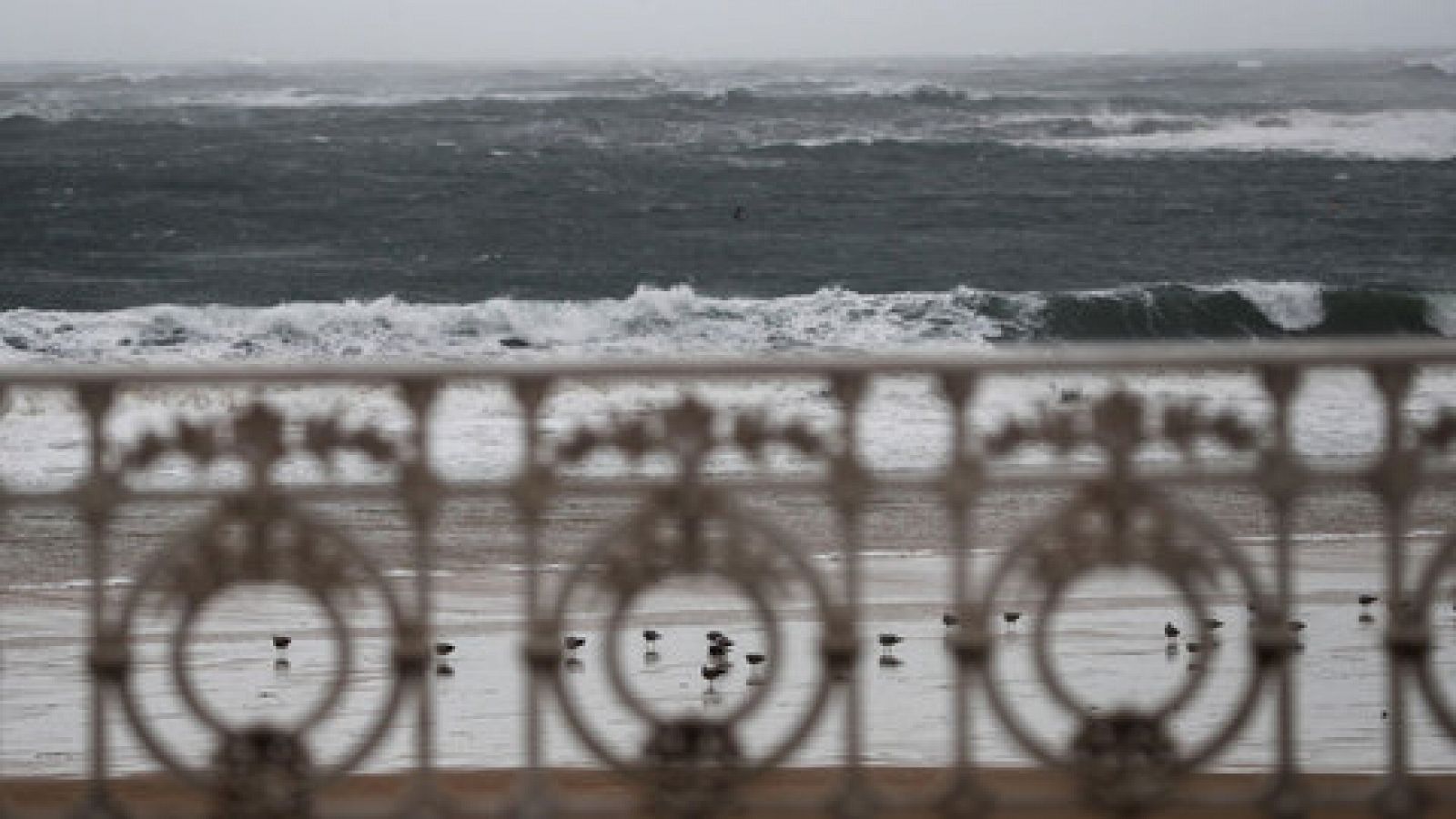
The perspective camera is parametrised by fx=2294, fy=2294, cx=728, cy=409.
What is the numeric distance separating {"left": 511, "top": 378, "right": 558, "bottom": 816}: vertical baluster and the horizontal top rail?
0.04 meters

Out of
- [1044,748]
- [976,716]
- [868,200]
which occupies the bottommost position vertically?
[976,716]

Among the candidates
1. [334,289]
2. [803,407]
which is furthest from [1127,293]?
[803,407]

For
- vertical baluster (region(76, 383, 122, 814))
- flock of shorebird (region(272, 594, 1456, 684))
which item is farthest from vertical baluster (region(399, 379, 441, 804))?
flock of shorebird (region(272, 594, 1456, 684))

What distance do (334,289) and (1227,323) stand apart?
11.7 meters

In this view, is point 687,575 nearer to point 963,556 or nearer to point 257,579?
point 963,556

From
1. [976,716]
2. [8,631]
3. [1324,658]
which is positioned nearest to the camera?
[976,716]

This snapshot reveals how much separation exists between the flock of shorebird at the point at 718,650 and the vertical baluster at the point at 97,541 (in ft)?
14.9

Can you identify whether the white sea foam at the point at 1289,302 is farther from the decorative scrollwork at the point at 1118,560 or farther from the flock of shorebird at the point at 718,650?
the decorative scrollwork at the point at 1118,560

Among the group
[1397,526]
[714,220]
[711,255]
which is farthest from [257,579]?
[714,220]

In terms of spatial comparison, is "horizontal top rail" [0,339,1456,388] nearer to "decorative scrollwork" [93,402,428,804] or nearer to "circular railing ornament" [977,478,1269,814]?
"decorative scrollwork" [93,402,428,804]

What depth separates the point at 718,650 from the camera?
8.16 m

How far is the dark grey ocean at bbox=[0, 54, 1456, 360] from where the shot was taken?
2767cm

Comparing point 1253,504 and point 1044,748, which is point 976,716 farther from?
point 1253,504

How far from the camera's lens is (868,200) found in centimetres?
4184
